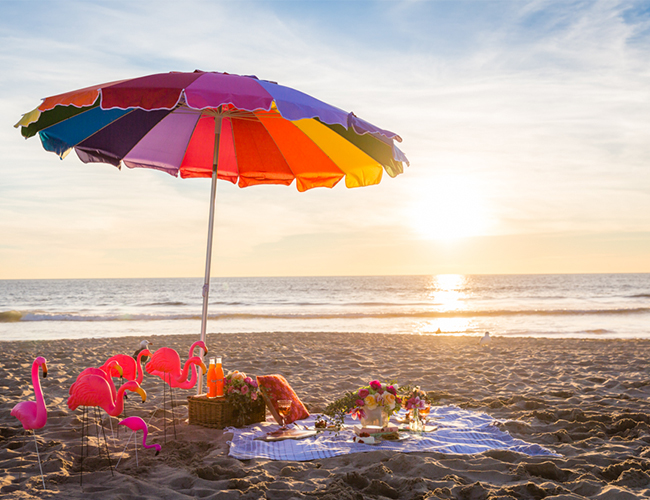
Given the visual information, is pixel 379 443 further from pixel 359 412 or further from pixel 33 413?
pixel 33 413

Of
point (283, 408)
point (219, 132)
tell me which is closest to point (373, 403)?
point (283, 408)

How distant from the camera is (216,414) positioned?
448 centimetres

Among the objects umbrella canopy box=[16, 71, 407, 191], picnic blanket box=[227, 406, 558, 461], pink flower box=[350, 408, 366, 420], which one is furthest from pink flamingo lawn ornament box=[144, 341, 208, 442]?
umbrella canopy box=[16, 71, 407, 191]

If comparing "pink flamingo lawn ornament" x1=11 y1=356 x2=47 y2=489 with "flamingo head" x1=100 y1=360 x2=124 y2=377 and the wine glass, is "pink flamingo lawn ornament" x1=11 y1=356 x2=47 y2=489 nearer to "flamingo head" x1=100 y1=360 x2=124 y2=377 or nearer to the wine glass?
"flamingo head" x1=100 y1=360 x2=124 y2=377

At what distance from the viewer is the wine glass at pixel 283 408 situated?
4.35 metres

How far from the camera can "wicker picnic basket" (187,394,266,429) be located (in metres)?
4.48

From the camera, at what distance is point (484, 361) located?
8.86m

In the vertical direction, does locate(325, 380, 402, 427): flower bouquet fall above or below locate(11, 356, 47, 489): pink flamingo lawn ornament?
below

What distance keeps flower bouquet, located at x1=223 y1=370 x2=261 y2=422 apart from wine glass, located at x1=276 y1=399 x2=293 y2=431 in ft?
0.83

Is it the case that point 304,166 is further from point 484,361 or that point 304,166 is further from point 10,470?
point 484,361

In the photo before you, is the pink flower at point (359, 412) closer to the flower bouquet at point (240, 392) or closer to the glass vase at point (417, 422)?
the glass vase at point (417, 422)

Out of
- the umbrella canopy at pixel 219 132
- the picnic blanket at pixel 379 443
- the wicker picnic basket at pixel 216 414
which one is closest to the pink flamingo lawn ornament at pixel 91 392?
the picnic blanket at pixel 379 443

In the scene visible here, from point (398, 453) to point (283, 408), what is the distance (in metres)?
1.20

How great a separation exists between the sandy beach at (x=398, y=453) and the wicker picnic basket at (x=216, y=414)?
0.37 ft
